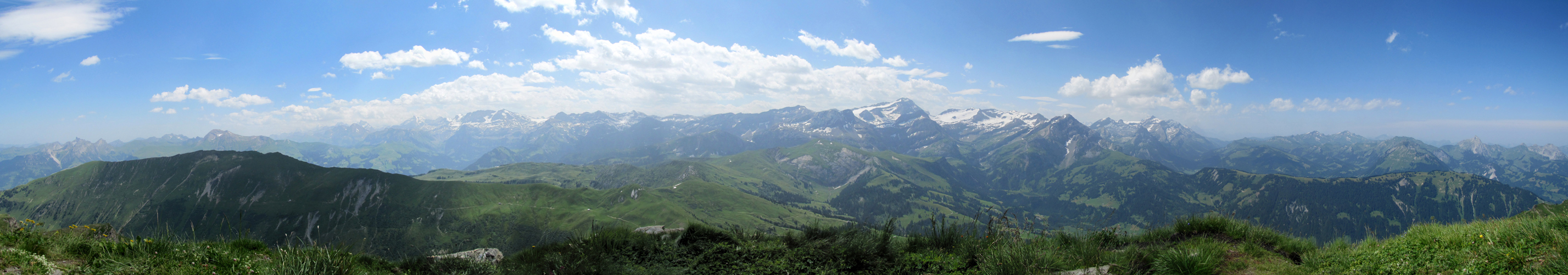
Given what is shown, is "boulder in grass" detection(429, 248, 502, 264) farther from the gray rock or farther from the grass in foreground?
the gray rock

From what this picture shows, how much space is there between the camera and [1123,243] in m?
12.7

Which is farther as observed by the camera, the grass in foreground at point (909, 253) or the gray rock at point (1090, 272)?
the gray rock at point (1090, 272)

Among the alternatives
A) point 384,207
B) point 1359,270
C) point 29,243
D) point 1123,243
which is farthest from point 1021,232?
point 384,207

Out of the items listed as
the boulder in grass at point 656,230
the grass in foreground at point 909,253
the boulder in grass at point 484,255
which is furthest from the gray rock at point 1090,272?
the boulder in grass at point 484,255

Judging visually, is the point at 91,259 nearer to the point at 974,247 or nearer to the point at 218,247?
the point at 218,247

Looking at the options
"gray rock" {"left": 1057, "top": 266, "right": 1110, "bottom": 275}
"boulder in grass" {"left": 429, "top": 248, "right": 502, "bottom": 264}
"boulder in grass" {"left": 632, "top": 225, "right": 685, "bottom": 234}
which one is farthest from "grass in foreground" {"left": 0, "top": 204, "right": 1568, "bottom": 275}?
"boulder in grass" {"left": 429, "top": 248, "right": 502, "bottom": 264}

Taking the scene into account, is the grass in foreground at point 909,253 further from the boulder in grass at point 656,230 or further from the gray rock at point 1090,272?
the boulder in grass at point 656,230

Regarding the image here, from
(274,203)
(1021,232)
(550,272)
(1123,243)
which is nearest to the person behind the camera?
(550,272)

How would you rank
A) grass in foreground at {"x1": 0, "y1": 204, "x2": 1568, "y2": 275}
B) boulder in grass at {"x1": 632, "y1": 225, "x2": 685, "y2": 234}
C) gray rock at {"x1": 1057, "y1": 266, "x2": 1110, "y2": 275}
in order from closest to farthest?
grass in foreground at {"x1": 0, "y1": 204, "x2": 1568, "y2": 275}
gray rock at {"x1": 1057, "y1": 266, "x2": 1110, "y2": 275}
boulder in grass at {"x1": 632, "y1": 225, "x2": 685, "y2": 234}

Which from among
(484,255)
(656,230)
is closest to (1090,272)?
(656,230)

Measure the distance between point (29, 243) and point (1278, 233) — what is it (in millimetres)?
23358

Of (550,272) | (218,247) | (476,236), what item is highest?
(218,247)

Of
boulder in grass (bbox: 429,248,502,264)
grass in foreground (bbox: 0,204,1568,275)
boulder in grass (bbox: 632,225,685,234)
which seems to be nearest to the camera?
grass in foreground (bbox: 0,204,1568,275)

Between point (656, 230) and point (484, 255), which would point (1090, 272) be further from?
point (484, 255)
